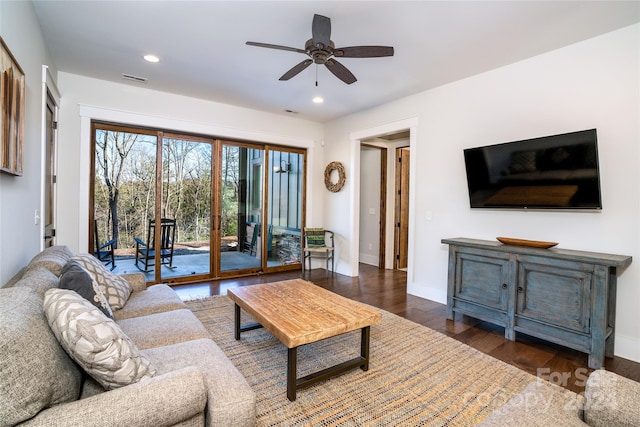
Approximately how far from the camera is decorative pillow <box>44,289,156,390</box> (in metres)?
1.10

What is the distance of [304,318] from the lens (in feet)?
6.75

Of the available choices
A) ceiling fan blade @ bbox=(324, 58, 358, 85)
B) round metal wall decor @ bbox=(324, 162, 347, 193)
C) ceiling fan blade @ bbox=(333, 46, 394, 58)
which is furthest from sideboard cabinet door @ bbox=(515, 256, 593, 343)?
round metal wall decor @ bbox=(324, 162, 347, 193)

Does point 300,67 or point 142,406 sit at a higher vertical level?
→ point 300,67

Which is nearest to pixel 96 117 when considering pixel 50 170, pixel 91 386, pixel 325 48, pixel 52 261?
pixel 50 170

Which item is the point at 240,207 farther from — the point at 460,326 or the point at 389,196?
the point at 460,326

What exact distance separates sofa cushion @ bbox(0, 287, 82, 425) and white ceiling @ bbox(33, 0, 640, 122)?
237 cm

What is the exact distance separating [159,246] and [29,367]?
374 cm

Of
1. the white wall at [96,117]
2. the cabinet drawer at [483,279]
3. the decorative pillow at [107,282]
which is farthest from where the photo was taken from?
the white wall at [96,117]

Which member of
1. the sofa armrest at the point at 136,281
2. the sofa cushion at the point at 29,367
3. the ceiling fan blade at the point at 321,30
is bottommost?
the sofa armrest at the point at 136,281

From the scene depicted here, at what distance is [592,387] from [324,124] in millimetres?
5393

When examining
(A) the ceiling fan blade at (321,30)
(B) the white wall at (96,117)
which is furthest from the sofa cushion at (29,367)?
(B) the white wall at (96,117)

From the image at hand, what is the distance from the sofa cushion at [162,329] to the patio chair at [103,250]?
2.53m

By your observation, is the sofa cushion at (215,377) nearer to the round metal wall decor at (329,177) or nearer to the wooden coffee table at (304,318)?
the wooden coffee table at (304,318)

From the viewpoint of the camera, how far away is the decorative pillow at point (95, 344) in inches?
43.2
